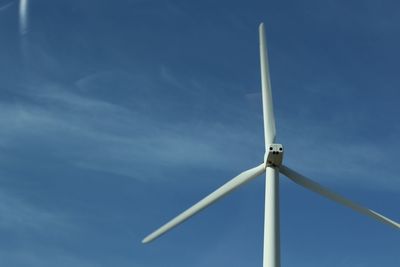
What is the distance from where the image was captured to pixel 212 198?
39625 millimetres

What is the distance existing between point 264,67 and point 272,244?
14.8m

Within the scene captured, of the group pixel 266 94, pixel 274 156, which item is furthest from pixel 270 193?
pixel 266 94

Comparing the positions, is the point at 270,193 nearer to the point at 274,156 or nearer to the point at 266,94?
the point at 274,156

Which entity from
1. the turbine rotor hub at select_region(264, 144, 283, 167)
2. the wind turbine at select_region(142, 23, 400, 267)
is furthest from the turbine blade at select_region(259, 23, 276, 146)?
the turbine rotor hub at select_region(264, 144, 283, 167)

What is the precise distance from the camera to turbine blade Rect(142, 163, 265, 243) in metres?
39.0

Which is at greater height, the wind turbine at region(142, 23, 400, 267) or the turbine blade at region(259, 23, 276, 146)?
the turbine blade at region(259, 23, 276, 146)

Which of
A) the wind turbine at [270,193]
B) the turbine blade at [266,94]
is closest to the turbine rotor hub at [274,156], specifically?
the wind turbine at [270,193]

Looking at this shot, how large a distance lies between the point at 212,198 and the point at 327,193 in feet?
28.7

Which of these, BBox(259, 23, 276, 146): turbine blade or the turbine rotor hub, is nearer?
the turbine rotor hub

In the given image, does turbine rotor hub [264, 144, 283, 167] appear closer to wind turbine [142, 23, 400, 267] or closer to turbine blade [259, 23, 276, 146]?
wind turbine [142, 23, 400, 267]

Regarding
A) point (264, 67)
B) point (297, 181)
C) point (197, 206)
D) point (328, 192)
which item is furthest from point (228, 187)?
point (264, 67)

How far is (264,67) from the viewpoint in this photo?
44.2 m

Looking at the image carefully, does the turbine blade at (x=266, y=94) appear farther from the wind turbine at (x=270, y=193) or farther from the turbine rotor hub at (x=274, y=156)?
the turbine rotor hub at (x=274, y=156)

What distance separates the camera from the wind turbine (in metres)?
36.5
